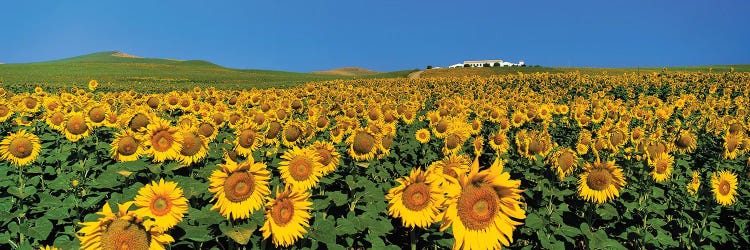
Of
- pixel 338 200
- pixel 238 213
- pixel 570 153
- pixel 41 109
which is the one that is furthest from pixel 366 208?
pixel 41 109

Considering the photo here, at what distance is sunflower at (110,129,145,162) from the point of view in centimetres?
572

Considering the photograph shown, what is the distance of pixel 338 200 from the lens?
15.3ft

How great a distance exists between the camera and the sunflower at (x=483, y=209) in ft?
9.28

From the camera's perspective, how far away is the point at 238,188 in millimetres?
3594

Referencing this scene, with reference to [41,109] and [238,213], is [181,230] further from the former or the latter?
[41,109]

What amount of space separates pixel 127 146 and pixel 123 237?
342cm

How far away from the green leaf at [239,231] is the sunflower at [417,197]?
1138 millimetres

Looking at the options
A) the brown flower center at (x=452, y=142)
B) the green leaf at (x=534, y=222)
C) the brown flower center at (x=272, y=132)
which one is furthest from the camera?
the brown flower center at (x=452, y=142)

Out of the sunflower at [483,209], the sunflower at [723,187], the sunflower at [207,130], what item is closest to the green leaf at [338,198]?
the sunflower at [483,209]

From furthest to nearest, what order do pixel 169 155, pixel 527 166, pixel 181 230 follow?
1. pixel 527 166
2. pixel 169 155
3. pixel 181 230

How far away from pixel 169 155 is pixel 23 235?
1727 millimetres

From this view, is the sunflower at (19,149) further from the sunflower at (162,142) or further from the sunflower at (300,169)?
the sunflower at (300,169)

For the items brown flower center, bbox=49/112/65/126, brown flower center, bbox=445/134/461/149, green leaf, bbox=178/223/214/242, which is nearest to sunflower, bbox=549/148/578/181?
brown flower center, bbox=445/134/461/149

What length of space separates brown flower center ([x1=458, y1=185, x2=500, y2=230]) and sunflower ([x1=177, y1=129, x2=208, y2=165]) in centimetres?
399
